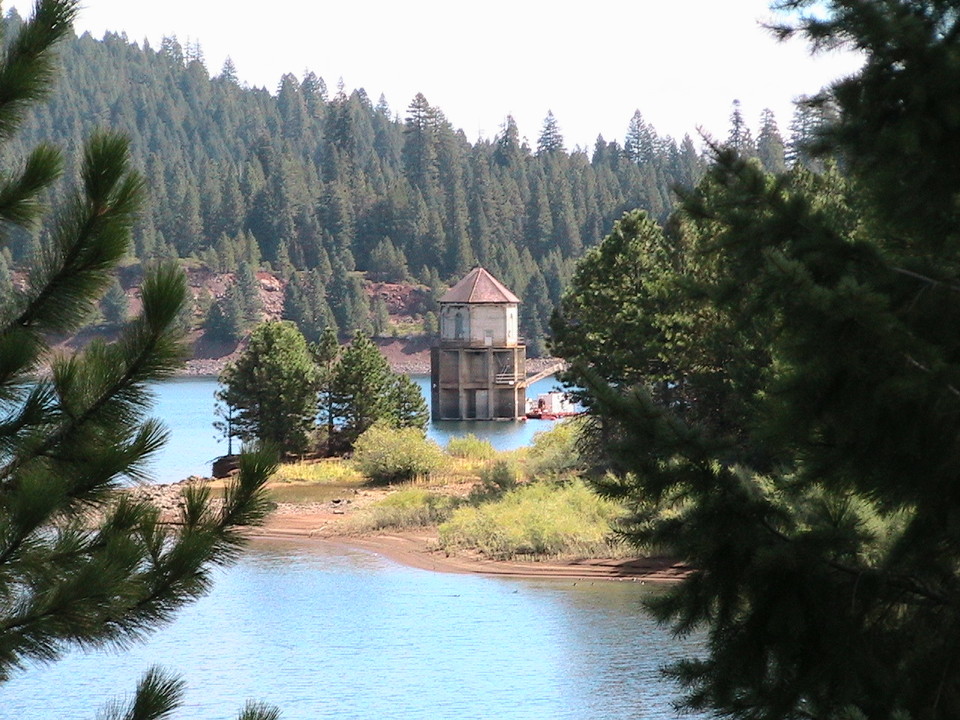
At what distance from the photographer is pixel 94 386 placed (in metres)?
6.48

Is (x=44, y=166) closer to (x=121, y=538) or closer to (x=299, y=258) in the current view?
(x=121, y=538)

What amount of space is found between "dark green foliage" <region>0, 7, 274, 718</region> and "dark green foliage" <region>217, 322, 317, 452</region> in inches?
1472

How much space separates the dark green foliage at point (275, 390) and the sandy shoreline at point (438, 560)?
9100 mm

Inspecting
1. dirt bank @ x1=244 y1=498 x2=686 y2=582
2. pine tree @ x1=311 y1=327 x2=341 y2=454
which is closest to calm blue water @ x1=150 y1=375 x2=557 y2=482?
pine tree @ x1=311 y1=327 x2=341 y2=454

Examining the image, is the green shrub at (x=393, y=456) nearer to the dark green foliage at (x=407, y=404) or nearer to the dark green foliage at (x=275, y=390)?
the dark green foliage at (x=275, y=390)

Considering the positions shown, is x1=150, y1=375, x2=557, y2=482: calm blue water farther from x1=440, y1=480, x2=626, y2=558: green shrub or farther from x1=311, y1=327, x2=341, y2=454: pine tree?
x1=440, y1=480, x2=626, y2=558: green shrub

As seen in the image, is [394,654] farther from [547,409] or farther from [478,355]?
[547,409]

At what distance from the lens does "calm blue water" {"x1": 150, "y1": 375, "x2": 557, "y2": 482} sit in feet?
173

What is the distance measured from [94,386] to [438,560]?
23.5 metres

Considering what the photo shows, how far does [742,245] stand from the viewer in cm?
641

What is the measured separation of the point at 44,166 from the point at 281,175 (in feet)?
468

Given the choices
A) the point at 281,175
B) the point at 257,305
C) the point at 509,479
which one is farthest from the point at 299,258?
the point at 509,479

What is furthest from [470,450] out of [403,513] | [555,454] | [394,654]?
[394,654]

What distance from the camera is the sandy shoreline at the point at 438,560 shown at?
1070 inches
